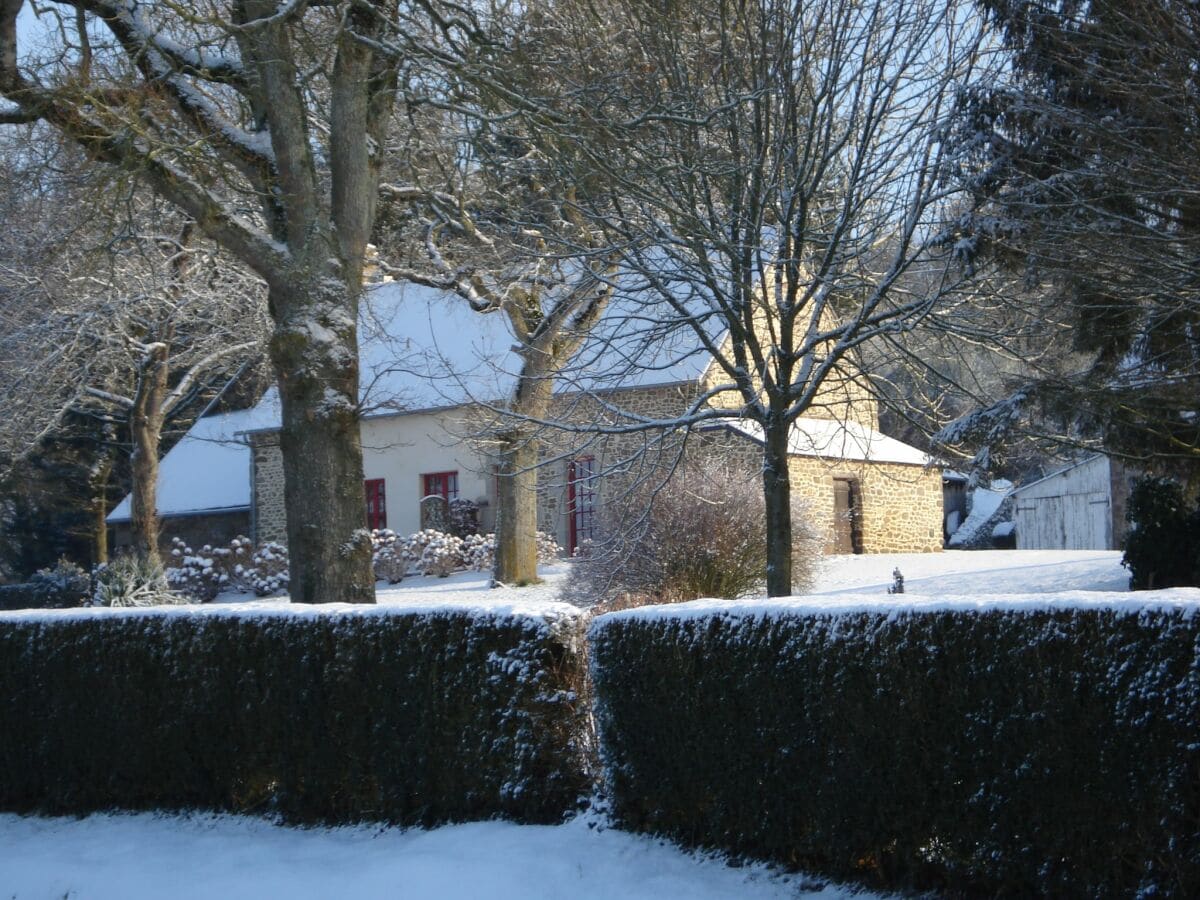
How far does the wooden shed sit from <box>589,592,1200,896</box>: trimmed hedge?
20448mm

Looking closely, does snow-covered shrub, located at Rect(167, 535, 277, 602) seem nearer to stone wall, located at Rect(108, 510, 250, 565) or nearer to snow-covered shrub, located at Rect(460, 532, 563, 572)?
snow-covered shrub, located at Rect(460, 532, 563, 572)

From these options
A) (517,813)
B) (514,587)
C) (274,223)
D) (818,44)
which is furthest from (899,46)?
(514,587)

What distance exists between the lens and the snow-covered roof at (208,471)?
3120cm

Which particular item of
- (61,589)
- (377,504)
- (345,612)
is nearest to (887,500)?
(377,504)

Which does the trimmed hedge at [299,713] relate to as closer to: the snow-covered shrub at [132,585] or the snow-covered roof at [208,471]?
the snow-covered shrub at [132,585]

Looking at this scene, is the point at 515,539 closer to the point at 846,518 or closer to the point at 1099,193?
the point at 846,518

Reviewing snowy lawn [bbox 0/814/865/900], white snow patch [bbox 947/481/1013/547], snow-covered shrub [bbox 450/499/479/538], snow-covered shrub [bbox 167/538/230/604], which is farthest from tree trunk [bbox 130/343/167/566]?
white snow patch [bbox 947/481/1013/547]

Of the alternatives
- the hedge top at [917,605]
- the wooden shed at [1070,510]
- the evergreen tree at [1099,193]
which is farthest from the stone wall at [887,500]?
the hedge top at [917,605]

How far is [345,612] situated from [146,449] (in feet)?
54.8

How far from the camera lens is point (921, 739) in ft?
18.2

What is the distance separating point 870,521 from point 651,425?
1675 centimetres

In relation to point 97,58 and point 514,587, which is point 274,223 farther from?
point 514,587

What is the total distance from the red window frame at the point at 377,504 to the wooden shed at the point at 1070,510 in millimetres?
Result: 14891

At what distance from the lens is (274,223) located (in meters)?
10.6
